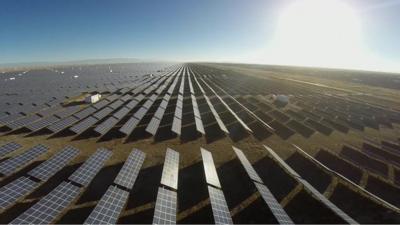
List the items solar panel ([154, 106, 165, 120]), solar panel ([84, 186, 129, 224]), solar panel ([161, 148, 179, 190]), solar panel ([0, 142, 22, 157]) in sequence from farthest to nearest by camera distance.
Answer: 1. solar panel ([154, 106, 165, 120])
2. solar panel ([0, 142, 22, 157])
3. solar panel ([161, 148, 179, 190])
4. solar panel ([84, 186, 129, 224])

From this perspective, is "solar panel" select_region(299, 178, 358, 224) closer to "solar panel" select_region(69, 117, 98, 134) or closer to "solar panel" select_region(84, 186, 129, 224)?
"solar panel" select_region(84, 186, 129, 224)

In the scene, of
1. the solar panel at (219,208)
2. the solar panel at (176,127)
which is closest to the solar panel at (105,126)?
the solar panel at (176,127)

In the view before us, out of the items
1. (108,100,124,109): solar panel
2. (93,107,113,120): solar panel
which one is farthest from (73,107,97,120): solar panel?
(108,100,124,109): solar panel

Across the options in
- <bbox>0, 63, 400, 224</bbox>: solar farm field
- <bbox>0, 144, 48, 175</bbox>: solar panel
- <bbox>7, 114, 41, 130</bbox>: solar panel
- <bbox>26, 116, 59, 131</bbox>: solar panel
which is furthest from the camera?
<bbox>7, 114, 41, 130</bbox>: solar panel

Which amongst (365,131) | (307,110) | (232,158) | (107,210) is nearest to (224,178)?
(232,158)

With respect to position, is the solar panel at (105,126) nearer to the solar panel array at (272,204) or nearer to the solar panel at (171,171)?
the solar panel at (171,171)

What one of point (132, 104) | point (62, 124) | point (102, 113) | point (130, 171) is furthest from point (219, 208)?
point (132, 104)
